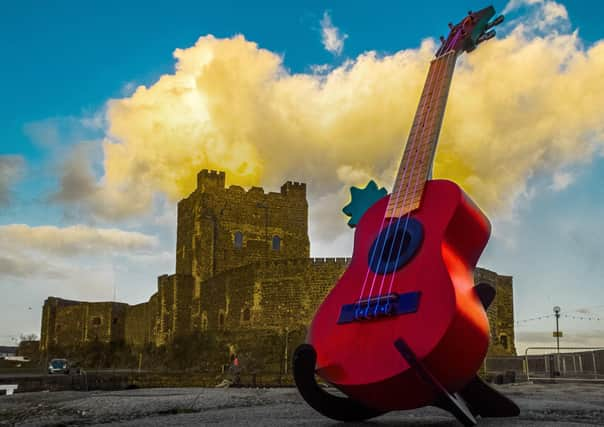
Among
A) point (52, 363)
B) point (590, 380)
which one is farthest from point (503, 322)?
point (52, 363)

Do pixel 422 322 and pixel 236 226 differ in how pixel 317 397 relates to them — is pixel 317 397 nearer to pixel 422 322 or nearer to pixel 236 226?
pixel 422 322

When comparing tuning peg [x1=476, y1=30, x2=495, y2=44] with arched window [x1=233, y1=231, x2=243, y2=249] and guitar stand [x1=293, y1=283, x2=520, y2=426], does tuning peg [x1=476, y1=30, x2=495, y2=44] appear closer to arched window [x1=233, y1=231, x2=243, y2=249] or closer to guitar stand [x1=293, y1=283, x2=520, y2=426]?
guitar stand [x1=293, y1=283, x2=520, y2=426]

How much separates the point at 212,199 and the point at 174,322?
672 cm

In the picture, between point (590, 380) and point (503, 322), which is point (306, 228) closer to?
point (503, 322)

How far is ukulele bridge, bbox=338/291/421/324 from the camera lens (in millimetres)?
4816

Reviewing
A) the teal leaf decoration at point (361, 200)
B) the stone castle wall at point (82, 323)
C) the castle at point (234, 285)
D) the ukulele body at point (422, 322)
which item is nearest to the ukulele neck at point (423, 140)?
the ukulele body at point (422, 322)

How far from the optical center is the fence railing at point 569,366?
1902cm

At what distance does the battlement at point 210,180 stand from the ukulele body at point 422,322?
104ft

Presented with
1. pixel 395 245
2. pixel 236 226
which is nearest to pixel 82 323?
pixel 236 226

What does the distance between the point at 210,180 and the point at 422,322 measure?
32.7m

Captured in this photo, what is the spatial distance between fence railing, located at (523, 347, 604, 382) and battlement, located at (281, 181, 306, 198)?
18903 millimetres

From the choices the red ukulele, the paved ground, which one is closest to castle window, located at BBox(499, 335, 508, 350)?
the paved ground

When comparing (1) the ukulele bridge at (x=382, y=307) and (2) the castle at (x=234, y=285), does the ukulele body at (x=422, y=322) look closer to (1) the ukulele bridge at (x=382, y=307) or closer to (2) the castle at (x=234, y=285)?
(1) the ukulele bridge at (x=382, y=307)

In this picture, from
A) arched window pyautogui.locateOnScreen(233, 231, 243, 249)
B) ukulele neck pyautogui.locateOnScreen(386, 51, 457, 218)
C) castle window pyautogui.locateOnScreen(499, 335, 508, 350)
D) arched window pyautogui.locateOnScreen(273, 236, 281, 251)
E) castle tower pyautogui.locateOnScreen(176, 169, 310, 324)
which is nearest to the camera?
ukulele neck pyautogui.locateOnScreen(386, 51, 457, 218)
